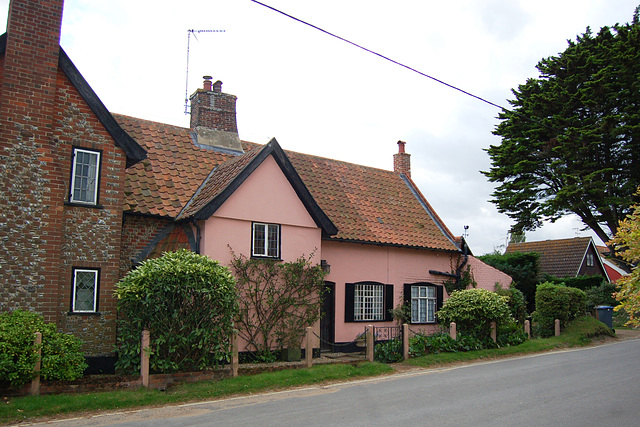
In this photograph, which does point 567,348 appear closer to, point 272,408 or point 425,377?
point 425,377

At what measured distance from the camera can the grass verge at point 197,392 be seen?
9.88 m

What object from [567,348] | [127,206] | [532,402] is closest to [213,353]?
[127,206]

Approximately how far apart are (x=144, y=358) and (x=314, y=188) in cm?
1064

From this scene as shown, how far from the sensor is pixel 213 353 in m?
13.4

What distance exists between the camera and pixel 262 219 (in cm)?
1636

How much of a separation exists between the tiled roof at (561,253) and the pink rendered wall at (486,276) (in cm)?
1653

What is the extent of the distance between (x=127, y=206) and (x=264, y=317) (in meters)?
5.07

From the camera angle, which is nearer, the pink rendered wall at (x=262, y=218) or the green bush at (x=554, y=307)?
the pink rendered wall at (x=262, y=218)

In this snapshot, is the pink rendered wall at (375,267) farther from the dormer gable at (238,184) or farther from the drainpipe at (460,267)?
the dormer gable at (238,184)

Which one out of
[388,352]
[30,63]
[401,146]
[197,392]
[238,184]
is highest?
[401,146]

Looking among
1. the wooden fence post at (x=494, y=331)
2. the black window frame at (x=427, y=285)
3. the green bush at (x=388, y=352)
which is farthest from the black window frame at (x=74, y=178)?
the wooden fence post at (x=494, y=331)

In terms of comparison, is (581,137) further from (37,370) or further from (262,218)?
(37,370)

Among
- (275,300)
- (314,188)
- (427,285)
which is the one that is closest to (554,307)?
(427,285)

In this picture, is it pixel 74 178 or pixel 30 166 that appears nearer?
pixel 30 166
